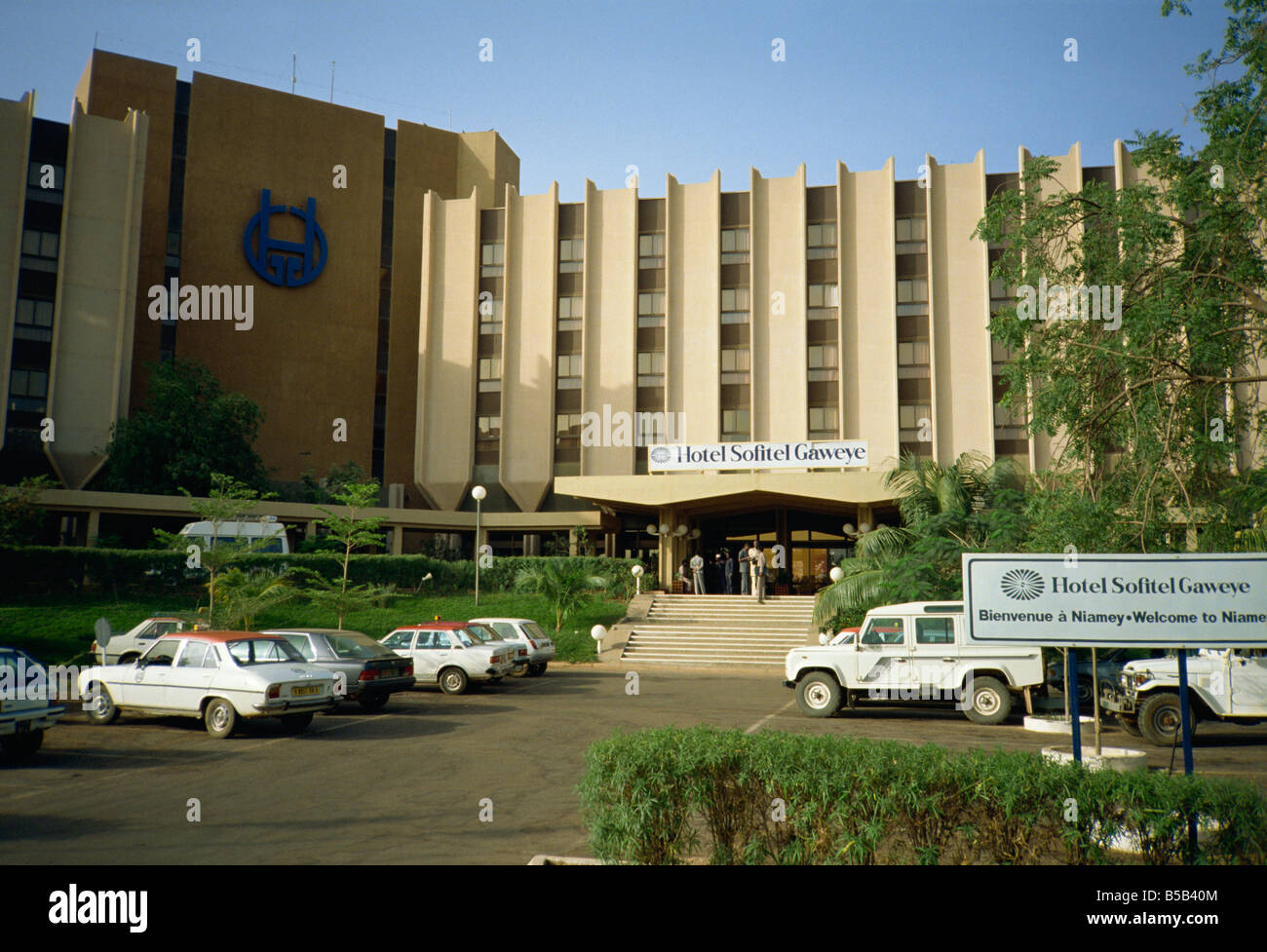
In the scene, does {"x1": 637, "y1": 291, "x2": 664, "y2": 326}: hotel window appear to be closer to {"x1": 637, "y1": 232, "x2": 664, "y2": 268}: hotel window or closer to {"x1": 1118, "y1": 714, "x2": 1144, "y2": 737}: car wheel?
{"x1": 637, "y1": 232, "x2": 664, "y2": 268}: hotel window

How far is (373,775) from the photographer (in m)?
10.2

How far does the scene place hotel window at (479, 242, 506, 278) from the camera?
146 ft

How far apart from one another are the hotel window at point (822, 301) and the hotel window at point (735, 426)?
5.33m

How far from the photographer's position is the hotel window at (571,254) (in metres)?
43.6

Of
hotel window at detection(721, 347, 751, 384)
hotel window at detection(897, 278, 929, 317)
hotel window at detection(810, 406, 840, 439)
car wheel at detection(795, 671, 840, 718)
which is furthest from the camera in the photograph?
hotel window at detection(721, 347, 751, 384)

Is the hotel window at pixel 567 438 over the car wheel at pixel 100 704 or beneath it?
over

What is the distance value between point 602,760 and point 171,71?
4888cm

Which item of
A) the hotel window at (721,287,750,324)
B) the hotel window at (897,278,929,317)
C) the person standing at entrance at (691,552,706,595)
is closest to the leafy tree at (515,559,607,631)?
the person standing at entrance at (691,552,706,595)

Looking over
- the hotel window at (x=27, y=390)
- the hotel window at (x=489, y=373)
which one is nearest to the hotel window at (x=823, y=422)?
the hotel window at (x=489, y=373)

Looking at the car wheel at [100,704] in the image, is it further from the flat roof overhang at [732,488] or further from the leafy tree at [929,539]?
the flat roof overhang at [732,488]

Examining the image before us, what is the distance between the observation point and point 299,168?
150 ft

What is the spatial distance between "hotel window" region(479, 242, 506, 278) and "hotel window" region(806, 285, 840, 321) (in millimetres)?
14730

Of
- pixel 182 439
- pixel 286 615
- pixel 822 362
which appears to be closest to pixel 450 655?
pixel 286 615
